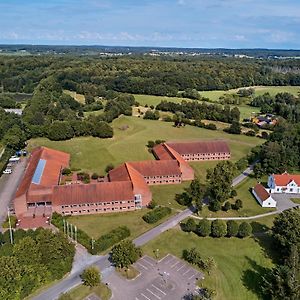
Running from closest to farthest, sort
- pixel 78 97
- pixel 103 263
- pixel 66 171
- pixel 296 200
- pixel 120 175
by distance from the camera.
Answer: pixel 103 263
pixel 296 200
pixel 120 175
pixel 66 171
pixel 78 97

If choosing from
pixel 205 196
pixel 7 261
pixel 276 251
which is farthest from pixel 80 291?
pixel 205 196

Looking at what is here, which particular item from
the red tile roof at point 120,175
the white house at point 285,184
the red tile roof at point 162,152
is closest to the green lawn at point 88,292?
the red tile roof at point 120,175

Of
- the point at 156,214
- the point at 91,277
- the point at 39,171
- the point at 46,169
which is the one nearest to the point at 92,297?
the point at 91,277

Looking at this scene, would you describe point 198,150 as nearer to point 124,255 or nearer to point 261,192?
point 261,192

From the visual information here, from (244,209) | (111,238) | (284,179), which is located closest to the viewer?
(111,238)

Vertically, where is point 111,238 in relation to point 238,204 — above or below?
below

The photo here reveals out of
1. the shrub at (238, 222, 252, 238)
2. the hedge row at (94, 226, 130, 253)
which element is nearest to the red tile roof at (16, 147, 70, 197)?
the hedge row at (94, 226, 130, 253)

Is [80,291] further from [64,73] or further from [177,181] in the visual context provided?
[64,73]

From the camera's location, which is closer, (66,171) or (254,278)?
(254,278)
